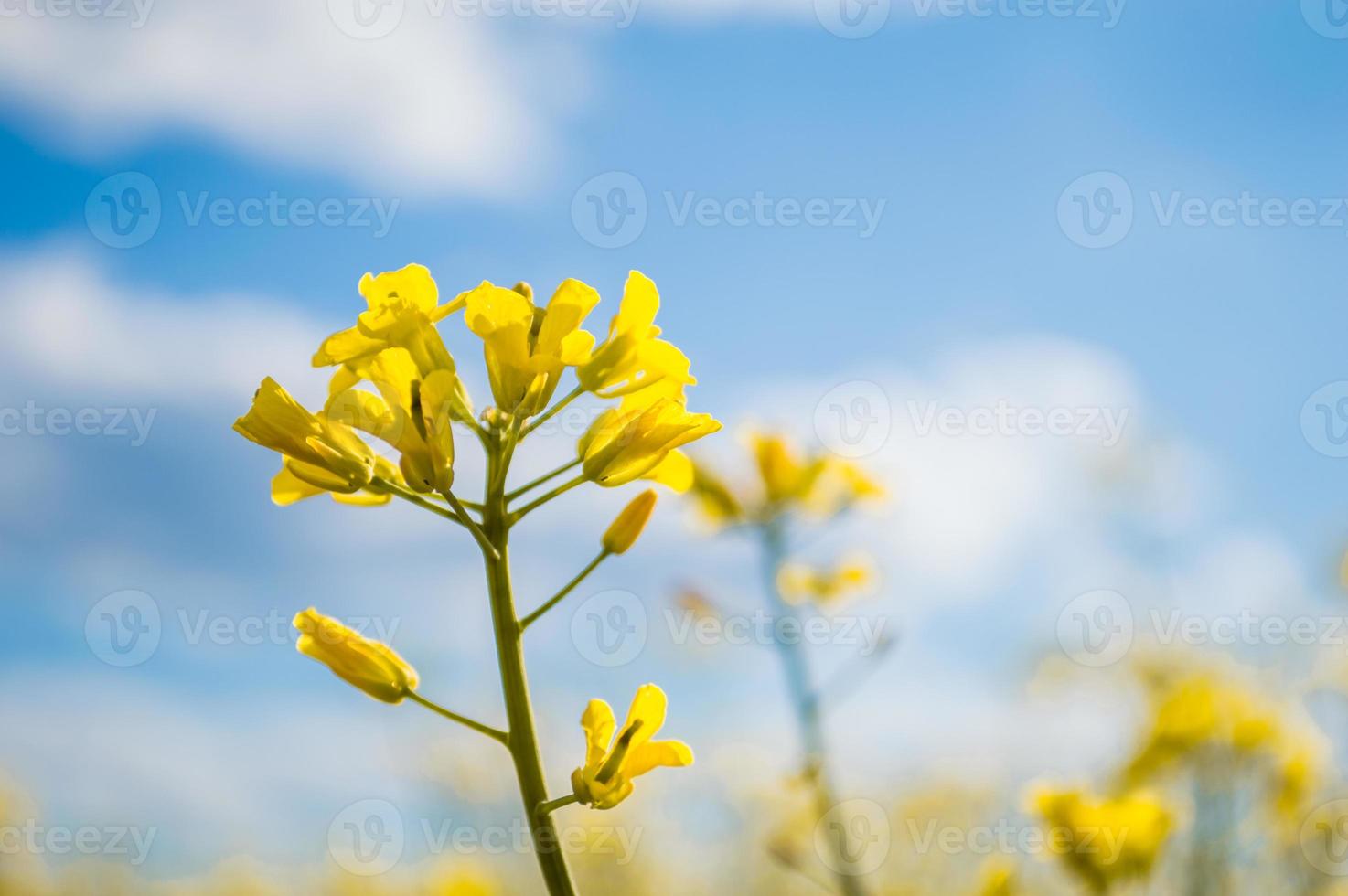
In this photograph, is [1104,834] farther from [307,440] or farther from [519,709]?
[307,440]

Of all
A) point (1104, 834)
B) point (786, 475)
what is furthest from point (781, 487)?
point (1104, 834)

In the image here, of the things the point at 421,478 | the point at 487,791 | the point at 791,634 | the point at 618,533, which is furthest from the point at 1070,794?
the point at 487,791

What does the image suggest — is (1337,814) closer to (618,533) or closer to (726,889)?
(618,533)

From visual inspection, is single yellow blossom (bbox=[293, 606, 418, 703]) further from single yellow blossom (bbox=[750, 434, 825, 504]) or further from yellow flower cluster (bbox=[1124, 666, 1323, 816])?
yellow flower cluster (bbox=[1124, 666, 1323, 816])

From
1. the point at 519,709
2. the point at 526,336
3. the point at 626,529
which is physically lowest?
the point at 519,709

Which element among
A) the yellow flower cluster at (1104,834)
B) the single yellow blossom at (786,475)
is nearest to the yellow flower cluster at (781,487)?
the single yellow blossom at (786,475)

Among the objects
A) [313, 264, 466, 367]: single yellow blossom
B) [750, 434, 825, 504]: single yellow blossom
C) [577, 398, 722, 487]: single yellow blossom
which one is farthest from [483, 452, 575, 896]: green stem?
[750, 434, 825, 504]: single yellow blossom

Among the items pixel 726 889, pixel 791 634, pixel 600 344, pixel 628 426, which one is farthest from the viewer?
pixel 726 889

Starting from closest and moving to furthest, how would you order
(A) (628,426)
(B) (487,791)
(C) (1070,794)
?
(A) (628,426) → (C) (1070,794) → (B) (487,791)
